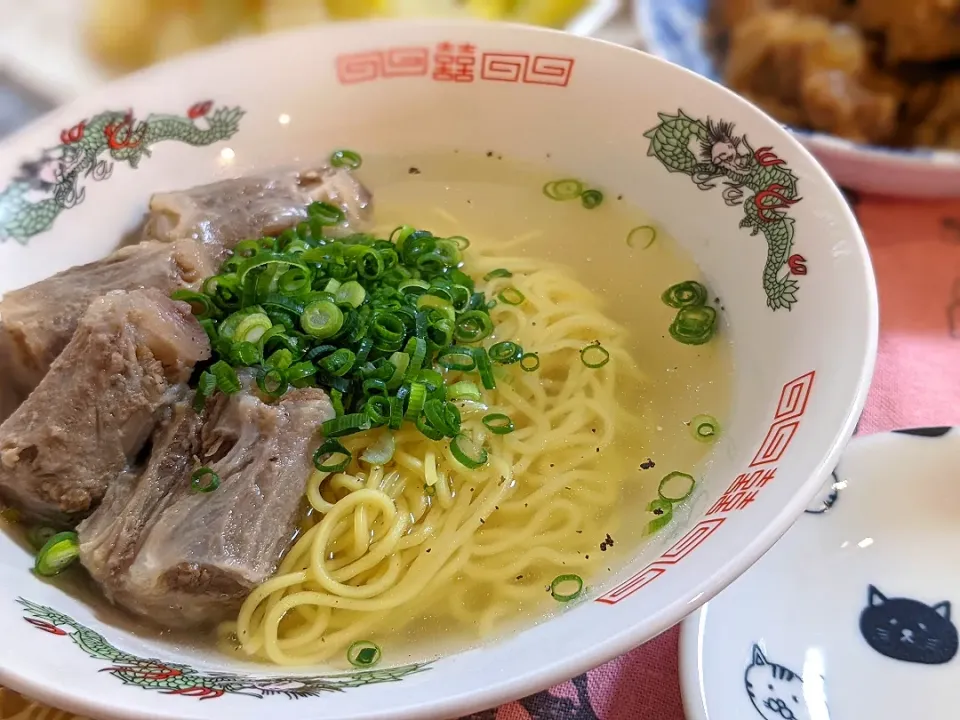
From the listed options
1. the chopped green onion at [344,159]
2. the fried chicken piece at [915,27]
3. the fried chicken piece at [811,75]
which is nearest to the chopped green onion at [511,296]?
the chopped green onion at [344,159]

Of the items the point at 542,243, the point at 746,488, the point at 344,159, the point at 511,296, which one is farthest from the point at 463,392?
the point at 344,159

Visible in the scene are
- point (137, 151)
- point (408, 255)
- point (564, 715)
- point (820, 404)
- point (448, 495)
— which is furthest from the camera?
point (137, 151)

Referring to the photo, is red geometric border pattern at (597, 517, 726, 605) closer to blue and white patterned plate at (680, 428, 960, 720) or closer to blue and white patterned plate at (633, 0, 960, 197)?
blue and white patterned plate at (680, 428, 960, 720)

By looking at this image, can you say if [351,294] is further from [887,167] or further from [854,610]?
[887,167]

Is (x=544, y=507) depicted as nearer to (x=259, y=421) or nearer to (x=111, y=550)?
(x=259, y=421)

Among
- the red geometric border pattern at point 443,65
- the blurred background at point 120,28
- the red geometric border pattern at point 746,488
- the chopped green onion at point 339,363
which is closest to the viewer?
the red geometric border pattern at point 746,488

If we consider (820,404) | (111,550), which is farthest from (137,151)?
(820,404)

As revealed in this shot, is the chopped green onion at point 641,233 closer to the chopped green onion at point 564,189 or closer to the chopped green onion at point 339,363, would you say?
the chopped green onion at point 564,189
